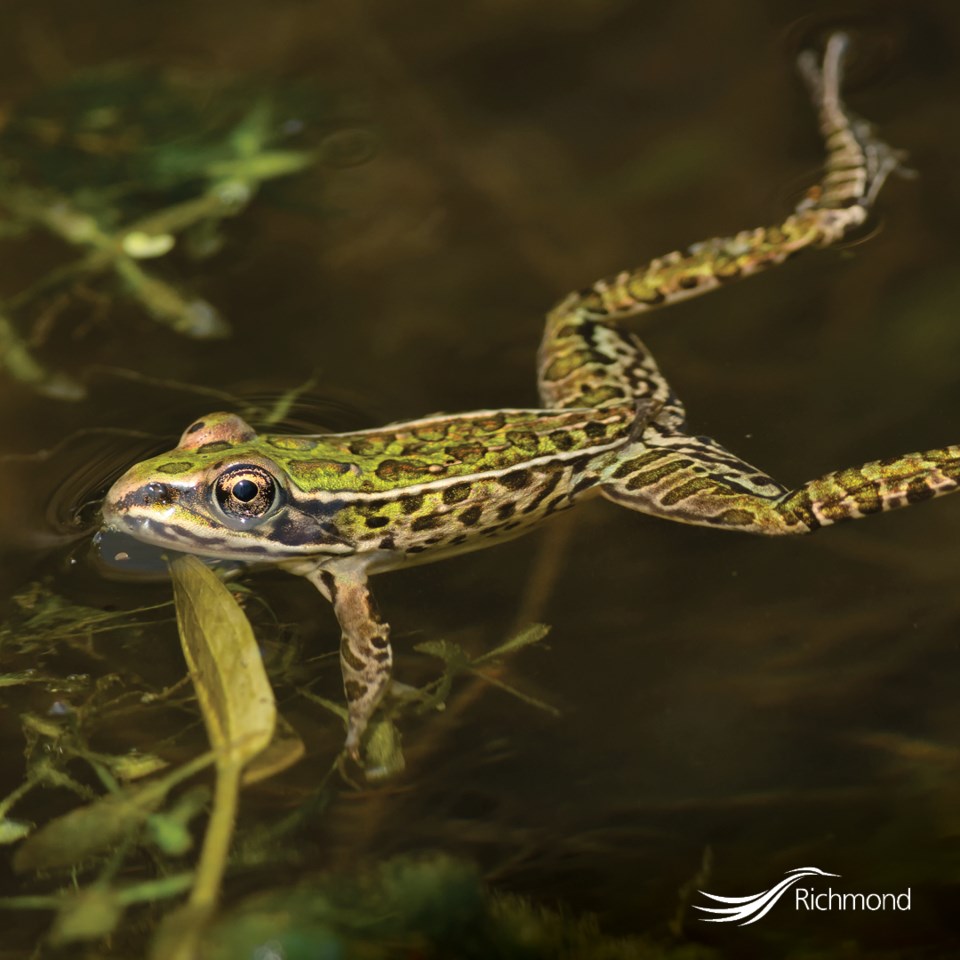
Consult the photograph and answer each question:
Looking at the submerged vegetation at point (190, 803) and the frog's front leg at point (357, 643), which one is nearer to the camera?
the submerged vegetation at point (190, 803)

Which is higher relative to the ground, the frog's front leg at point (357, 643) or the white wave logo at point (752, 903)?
the frog's front leg at point (357, 643)

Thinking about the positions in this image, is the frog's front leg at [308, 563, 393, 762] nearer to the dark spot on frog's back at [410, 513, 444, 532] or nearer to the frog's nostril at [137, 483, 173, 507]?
the dark spot on frog's back at [410, 513, 444, 532]

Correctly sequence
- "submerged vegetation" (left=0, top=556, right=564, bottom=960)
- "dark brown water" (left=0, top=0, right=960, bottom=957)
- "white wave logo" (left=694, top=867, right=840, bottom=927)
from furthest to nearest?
"dark brown water" (left=0, top=0, right=960, bottom=957) < "white wave logo" (left=694, top=867, right=840, bottom=927) < "submerged vegetation" (left=0, top=556, right=564, bottom=960)

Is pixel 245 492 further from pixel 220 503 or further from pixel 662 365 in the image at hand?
pixel 662 365

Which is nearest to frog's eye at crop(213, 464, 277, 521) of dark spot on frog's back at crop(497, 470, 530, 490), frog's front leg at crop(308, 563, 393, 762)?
frog's front leg at crop(308, 563, 393, 762)

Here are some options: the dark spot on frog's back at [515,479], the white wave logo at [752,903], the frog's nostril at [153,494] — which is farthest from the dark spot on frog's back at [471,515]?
the white wave logo at [752,903]

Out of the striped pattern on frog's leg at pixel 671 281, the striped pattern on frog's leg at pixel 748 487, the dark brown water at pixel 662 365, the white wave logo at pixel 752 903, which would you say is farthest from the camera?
the striped pattern on frog's leg at pixel 671 281

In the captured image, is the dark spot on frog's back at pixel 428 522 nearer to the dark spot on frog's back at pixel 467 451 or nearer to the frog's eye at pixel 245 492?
the dark spot on frog's back at pixel 467 451
